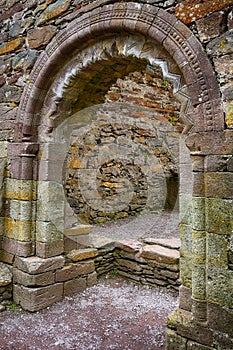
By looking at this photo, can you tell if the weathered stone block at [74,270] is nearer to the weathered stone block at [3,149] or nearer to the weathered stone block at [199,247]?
the weathered stone block at [3,149]

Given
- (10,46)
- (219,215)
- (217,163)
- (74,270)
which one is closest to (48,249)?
(74,270)

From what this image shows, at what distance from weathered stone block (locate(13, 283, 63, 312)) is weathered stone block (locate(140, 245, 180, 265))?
1.35 meters

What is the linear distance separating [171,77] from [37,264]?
8.33 ft

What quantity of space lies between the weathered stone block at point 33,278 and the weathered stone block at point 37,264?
48 mm

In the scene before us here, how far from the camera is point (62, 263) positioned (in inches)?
145

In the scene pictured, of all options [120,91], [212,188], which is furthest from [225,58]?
[120,91]

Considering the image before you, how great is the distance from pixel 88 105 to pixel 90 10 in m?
1.15

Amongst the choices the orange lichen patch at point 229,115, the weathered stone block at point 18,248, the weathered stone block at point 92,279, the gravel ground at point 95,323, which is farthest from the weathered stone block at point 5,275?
the orange lichen patch at point 229,115

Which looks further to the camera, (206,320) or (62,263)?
(62,263)

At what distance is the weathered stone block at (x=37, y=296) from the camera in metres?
3.41

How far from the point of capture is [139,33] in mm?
2689

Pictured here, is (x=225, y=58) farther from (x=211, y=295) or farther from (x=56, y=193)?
(x=56, y=193)

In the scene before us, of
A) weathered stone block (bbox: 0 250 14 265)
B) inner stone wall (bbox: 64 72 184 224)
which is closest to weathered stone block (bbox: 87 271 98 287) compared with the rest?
weathered stone block (bbox: 0 250 14 265)

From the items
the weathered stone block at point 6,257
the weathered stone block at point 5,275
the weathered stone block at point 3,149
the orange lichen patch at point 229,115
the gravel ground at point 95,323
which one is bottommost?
the gravel ground at point 95,323
